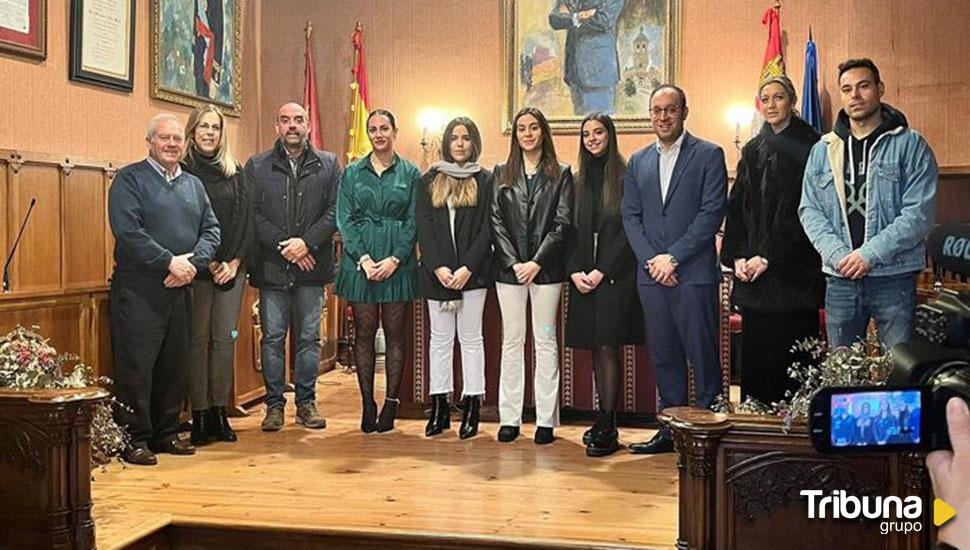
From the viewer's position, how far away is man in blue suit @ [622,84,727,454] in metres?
4.22

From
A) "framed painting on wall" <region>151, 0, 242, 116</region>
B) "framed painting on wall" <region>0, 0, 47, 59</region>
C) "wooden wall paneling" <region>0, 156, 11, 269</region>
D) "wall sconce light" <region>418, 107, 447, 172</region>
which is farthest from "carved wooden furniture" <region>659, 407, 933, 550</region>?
"wall sconce light" <region>418, 107, 447, 172</region>

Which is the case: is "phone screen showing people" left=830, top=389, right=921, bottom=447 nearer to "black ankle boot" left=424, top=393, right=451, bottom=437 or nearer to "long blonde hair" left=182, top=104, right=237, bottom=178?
"black ankle boot" left=424, top=393, right=451, bottom=437

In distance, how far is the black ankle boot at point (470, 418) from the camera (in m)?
4.77

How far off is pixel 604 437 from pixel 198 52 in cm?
327

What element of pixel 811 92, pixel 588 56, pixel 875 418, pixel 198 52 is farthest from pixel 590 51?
pixel 875 418

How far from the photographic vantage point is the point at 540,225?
4547mm

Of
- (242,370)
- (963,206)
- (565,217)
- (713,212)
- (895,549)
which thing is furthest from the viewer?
(963,206)

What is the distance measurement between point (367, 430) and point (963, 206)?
13.2 feet

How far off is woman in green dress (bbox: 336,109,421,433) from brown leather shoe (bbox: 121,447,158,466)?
1036 millimetres

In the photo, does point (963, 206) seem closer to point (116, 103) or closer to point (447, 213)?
point (447, 213)

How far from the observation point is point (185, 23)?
5789mm

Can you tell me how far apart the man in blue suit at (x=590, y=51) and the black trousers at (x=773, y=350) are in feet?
11.8

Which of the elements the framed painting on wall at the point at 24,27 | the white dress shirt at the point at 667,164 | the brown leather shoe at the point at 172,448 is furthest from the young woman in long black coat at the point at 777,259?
the framed painting on wall at the point at 24,27

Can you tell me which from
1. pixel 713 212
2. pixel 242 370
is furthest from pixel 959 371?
pixel 242 370
